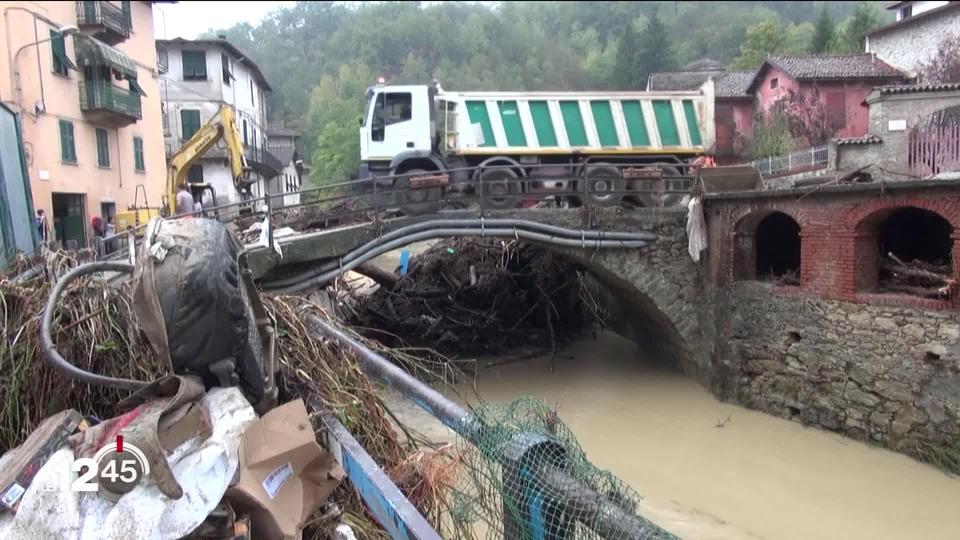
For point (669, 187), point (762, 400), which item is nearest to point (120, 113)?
point (669, 187)

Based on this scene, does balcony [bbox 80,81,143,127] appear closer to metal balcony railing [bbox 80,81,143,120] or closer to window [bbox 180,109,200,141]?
metal balcony railing [bbox 80,81,143,120]

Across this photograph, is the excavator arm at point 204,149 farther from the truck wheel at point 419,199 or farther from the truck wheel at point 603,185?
the truck wheel at point 603,185

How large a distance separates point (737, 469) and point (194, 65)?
2960 centimetres

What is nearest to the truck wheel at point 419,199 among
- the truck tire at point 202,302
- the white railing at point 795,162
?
the truck tire at point 202,302

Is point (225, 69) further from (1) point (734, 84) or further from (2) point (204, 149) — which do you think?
(1) point (734, 84)

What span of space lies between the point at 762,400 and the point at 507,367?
16.9ft

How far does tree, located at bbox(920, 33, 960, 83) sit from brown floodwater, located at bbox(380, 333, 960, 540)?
1904cm

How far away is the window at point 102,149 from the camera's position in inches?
821

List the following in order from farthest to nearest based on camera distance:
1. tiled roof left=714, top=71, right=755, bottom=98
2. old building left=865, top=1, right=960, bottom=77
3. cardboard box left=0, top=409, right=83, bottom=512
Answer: tiled roof left=714, top=71, right=755, bottom=98 < old building left=865, top=1, right=960, bottom=77 < cardboard box left=0, top=409, right=83, bottom=512

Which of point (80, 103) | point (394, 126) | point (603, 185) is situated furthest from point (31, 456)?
point (80, 103)

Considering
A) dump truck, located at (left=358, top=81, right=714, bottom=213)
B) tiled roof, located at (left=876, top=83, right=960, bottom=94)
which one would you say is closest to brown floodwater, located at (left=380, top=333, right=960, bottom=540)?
dump truck, located at (left=358, top=81, right=714, bottom=213)

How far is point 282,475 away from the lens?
243 cm

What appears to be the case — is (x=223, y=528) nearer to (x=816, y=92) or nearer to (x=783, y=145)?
(x=783, y=145)

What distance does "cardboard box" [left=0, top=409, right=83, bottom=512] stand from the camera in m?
2.18
